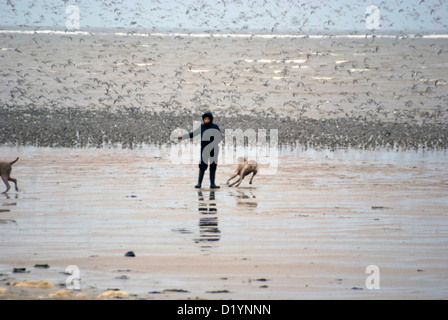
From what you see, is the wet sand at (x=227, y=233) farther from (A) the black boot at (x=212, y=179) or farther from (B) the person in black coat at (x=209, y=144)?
(B) the person in black coat at (x=209, y=144)

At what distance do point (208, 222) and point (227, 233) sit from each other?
3.82ft

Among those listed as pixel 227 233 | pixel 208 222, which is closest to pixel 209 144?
pixel 208 222

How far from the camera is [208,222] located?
45.9ft

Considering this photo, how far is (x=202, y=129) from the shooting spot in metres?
19.1

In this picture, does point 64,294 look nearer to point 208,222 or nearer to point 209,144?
point 208,222

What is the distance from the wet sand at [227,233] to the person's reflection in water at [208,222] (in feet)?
0.12

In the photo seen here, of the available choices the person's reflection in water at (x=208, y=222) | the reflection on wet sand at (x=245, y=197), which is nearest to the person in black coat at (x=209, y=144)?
the reflection on wet sand at (x=245, y=197)

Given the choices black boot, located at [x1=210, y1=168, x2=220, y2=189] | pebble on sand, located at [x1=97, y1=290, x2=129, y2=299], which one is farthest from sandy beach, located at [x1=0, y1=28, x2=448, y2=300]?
black boot, located at [x1=210, y1=168, x2=220, y2=189]

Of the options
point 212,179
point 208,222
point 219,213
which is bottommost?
point 208,222

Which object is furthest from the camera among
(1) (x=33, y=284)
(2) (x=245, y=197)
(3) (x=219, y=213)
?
(2) (x=245, y=197)

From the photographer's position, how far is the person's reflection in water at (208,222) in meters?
12.2

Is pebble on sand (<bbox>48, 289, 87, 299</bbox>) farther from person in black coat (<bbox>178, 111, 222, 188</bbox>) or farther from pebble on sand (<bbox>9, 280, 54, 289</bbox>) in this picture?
person in black coat (<bbox>178, 111, 222, 188</bbox>)
